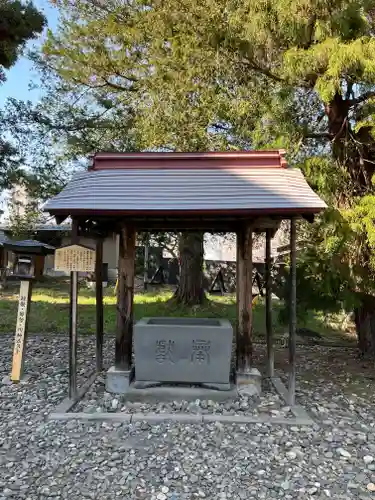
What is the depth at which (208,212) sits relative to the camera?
449cm

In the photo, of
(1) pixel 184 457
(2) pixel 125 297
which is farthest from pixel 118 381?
(1) pixel 184 457

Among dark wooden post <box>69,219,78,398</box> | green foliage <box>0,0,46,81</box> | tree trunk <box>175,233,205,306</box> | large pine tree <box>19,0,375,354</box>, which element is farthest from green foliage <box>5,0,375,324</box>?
tree trunk <box>175,233,205,306</box>

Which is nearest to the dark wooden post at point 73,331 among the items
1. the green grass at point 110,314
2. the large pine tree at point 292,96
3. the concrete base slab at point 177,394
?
the concrete base slab at point 177,394

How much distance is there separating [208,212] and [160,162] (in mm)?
1279

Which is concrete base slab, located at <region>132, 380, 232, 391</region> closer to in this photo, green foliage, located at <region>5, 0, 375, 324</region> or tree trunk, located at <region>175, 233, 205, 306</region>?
green foliage, located at <region>5, 0, 375, 324</region>

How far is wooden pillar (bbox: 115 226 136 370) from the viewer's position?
17.2ft

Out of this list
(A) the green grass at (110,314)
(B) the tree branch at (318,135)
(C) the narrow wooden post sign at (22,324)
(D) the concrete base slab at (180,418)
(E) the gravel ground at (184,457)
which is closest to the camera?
(E) the gravel ground at (184,457)

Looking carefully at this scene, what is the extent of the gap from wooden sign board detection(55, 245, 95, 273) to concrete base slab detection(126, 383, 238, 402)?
1.47m

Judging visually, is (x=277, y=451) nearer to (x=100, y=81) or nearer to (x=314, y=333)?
(x=314, y=333)

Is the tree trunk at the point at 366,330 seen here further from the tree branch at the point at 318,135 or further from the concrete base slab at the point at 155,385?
the concrete base slab at the point at 155,385

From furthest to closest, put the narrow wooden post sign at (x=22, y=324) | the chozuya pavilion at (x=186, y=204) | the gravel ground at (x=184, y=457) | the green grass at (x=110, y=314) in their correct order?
1. the green grass at (x=110, y=314)
2. the narrow wooden post sign at (x=22, y=324)
3. the chozuya pavilion at (x=186, y=204)
4. the gravel ground at (x=184, y=457)

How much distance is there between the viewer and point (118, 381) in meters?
5.18

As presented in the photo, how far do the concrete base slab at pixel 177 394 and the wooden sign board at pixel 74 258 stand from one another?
1469mm

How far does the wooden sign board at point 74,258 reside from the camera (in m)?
4.87
